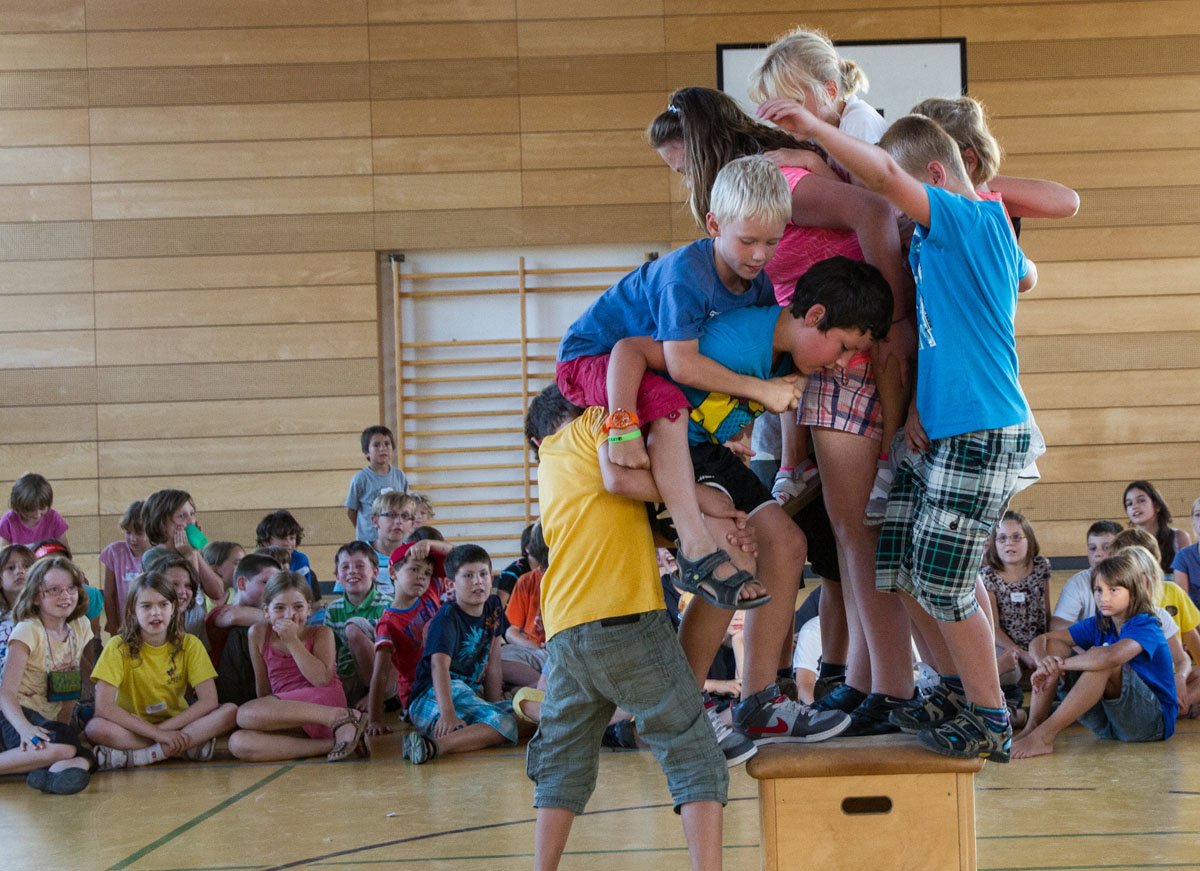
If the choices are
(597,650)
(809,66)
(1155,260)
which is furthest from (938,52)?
(597,650)

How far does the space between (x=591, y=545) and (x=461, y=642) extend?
9.19ft

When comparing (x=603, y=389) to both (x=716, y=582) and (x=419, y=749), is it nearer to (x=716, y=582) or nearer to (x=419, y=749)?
(x=716, y=582)

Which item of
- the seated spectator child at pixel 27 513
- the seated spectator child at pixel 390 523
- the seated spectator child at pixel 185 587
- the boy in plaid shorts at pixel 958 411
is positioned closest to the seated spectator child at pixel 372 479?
the seated spectator child at pixel 390 523

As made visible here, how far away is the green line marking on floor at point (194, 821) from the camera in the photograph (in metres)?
3.40

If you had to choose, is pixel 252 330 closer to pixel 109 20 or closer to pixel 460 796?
pixel 109 20

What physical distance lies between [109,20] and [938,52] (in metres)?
6.55

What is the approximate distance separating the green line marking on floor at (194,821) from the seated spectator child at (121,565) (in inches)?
95.2

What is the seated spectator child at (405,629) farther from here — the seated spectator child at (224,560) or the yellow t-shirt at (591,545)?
the yellow t-shirt at (591,545)

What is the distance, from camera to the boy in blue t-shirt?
2.30 meters

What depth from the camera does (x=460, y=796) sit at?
4121mm

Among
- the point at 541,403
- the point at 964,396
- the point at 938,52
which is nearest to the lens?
the point at 964,396

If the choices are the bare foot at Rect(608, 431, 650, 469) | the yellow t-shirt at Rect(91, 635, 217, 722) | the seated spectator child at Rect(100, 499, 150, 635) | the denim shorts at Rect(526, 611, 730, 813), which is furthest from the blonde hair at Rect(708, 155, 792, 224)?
the seated spectator child at Rect(100, 499, 150, 635)

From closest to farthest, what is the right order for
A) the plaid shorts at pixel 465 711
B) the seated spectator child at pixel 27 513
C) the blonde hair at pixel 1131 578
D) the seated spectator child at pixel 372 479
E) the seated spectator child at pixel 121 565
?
the blonde hair at pixel 1131 578 → the plaid shorts at pixel 465 711 → the seated spectator child at pixel 121 565 → the seated spectator child at pixel 27 513 → the seated spectator child at pixel 372 479

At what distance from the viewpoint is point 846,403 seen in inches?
98.8
